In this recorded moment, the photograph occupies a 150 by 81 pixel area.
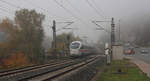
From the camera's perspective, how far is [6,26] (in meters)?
44.7

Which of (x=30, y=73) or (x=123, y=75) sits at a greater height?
(x=30, y=73)

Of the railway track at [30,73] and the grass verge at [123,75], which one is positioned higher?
the railway track at [30,73]

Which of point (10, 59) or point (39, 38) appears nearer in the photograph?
point (10, 59)

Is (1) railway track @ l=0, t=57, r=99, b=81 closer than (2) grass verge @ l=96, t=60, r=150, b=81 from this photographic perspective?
Yes

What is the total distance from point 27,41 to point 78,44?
10183 mm

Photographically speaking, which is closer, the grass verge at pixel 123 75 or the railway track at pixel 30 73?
the railway track at pixel 30 73

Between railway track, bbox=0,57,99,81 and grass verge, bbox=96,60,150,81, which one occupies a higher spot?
railway track, bbox=0,57,99,81

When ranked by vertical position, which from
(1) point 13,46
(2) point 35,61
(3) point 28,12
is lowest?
(2) point 35,61

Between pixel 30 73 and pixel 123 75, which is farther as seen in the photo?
pixel 123 75

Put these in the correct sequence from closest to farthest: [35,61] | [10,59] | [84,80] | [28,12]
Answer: [84,80] < [10,59] < [35,61] < [28,12]

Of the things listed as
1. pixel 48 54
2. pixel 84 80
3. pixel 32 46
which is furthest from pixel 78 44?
pixel 84 80

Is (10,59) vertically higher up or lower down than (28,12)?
lower down

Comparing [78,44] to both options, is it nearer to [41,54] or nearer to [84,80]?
[41,54]

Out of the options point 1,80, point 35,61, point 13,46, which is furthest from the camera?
point 13,46
